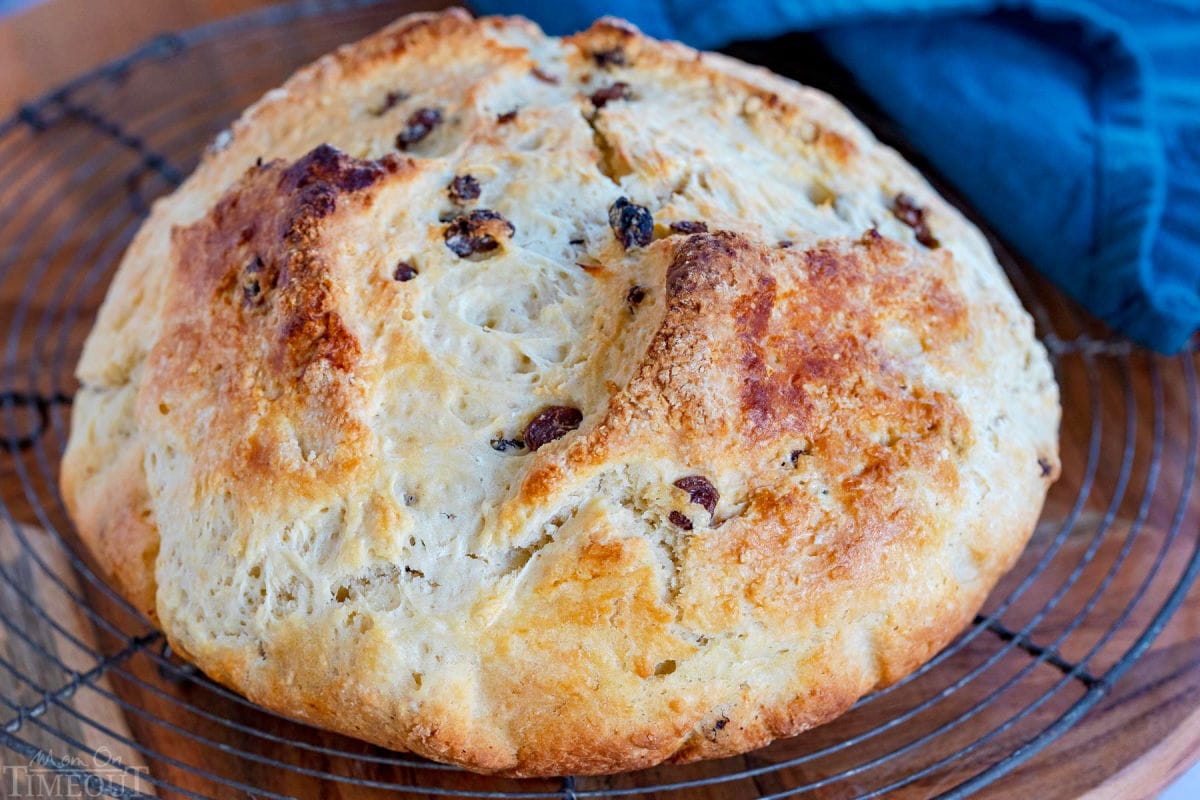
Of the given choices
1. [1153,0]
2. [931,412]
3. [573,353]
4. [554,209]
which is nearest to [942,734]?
[931,412]

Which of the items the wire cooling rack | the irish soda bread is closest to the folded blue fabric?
the wire cooling rack

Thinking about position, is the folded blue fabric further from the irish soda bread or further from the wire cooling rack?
the irish soda bread

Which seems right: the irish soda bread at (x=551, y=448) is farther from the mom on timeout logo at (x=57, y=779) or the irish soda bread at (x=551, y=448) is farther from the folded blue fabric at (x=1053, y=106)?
the folded blue fabric at (x=1053, y=106)

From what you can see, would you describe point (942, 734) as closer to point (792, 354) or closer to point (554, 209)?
point (792, 354)

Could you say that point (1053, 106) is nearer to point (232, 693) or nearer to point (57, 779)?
point (232, 693)

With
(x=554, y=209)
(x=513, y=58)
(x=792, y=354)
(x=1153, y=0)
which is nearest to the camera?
(x=792, y=354)
